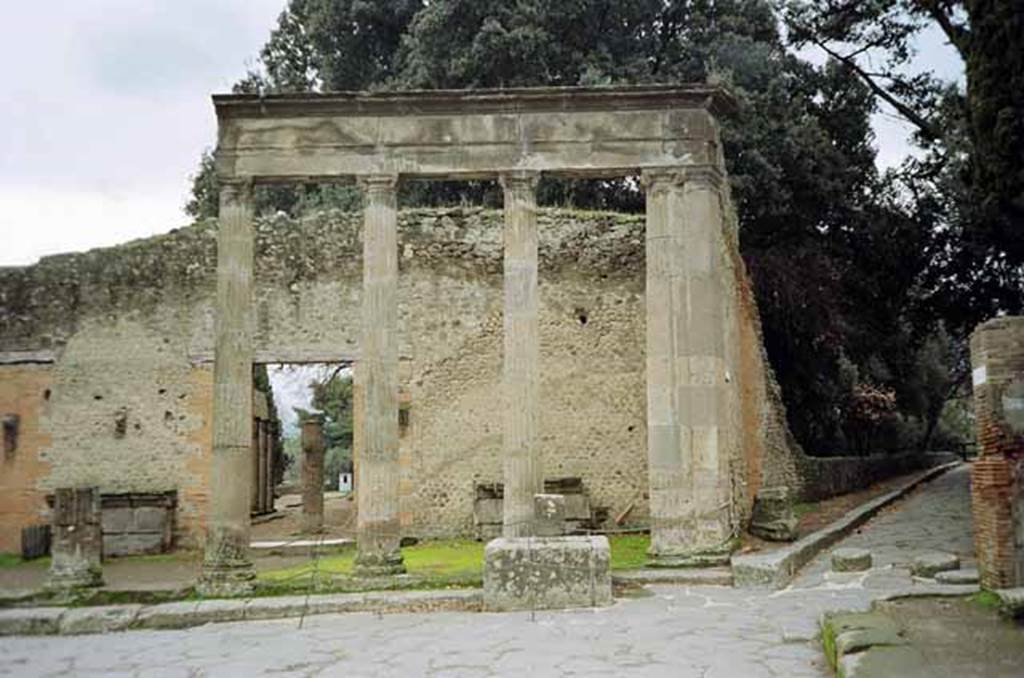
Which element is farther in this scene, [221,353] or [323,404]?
[323,404]

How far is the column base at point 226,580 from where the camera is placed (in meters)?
11.1

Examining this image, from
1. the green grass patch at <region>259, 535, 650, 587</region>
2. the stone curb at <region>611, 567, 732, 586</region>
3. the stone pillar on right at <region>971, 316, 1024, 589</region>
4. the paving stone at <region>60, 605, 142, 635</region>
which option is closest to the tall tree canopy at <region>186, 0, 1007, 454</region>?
the green grass patch at <region>259, 535, 650, 587</region>

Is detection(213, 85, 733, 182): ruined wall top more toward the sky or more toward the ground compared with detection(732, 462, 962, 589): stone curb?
more toward the sky

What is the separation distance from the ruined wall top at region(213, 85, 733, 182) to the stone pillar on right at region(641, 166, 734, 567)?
513 millimetres

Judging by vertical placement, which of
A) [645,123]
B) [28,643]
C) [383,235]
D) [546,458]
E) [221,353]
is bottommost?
[28,643]

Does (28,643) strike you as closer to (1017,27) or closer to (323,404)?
(1017,27)

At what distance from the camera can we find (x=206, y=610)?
10039mm

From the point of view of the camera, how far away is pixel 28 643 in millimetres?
9234

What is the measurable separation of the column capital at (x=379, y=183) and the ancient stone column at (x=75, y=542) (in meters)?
4.33

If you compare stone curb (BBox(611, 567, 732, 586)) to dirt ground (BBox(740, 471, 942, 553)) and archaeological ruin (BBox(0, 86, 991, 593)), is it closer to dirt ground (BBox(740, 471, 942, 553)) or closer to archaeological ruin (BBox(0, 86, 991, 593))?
dirt ground (BBox(740, 471, 942, 553))

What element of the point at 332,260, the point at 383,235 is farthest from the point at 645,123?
the point at 332,260

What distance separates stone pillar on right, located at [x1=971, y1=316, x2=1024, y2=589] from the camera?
24.4 feet

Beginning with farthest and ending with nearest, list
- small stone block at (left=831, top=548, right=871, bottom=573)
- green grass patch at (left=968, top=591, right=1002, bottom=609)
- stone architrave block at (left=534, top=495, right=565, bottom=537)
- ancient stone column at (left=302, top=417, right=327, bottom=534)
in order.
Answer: ancient stone column at (left=302, top=417, right=327, bottom=534), stone architrave block at (left=534, top=495, right=565, bottom=537), small stone block at (left=831, top=548, right=871, bottom=573), green grass patch at (left=968, top=591, right=1002, bottom=609)

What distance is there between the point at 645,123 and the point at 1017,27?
3863mm
